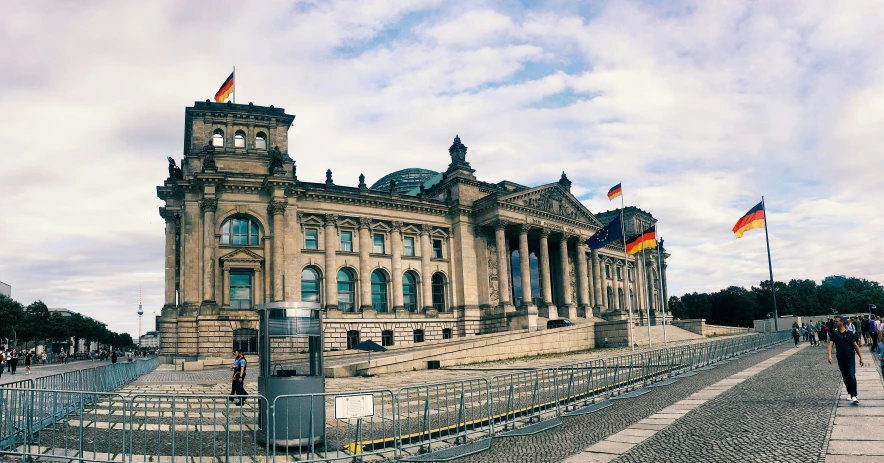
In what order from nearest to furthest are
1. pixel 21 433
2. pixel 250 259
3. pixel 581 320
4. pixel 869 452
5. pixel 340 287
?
1. pixel 869 452
2. pixel 21 433
3. pixel 250 259
4. pixel 340 287
5. pixel 581 320

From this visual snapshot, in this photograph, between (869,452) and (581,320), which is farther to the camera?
(581,320)

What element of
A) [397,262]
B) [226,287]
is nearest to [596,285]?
[397,262]

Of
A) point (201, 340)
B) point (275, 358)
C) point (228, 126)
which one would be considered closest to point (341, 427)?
point (275, 358)

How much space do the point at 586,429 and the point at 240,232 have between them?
41.8 m

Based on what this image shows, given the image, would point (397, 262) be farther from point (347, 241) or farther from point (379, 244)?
point (347, 241)

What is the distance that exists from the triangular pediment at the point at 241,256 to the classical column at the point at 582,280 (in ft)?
118

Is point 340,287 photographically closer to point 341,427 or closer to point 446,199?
point 446,199

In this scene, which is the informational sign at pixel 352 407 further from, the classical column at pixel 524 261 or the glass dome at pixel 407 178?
the glass dome at pixel 407 178

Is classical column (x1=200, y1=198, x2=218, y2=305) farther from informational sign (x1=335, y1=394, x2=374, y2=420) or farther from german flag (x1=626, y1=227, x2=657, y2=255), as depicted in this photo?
informational sign (x1=335, y1=394, x2=374, y2=420)

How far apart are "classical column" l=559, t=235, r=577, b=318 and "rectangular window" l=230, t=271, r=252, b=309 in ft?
109

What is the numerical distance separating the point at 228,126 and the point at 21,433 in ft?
140

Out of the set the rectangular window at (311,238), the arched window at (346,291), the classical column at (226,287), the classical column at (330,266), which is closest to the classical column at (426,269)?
the arched window at (346,291)

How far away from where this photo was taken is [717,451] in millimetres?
10945

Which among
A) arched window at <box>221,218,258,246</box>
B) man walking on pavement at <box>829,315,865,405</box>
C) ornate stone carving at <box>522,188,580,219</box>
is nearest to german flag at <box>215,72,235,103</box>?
arched window at <box>221,218,258,246</box>
